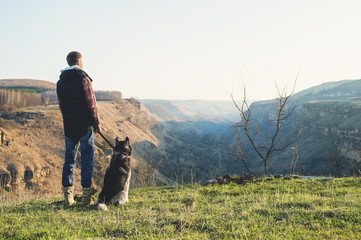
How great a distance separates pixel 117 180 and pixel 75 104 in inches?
75.2

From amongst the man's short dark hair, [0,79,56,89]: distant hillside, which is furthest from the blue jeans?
[0,79,56,89]: distant hillside

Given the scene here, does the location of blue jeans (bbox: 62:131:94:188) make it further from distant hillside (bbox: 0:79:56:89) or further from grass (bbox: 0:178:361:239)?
distant hillside (bbox: 0:79:56:89)

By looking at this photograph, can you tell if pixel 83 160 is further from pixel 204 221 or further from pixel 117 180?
pixel 204 221

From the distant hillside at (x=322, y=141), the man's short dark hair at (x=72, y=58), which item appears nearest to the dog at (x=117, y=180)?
the man's short dark hair at (x=72, y=58)

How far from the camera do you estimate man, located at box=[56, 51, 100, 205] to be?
5.37 metres

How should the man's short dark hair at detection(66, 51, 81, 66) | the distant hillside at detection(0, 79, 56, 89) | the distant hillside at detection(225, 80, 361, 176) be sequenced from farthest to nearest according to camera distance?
the distant hillside at detection(0, 79, 56, 89), the distant hillside at detection(225, 80, 361, 176), the man's short dark hair at detection(66, 51, 81, 66)

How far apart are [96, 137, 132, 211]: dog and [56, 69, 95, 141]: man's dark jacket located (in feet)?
2.87

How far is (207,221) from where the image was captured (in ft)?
12.0

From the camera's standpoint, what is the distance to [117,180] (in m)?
5.23

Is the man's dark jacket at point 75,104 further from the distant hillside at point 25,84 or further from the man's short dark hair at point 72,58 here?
the distant hillside at point 25,84

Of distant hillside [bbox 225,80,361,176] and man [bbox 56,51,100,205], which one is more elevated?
man [bbox 56,51,100,205]

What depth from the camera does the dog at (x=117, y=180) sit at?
514 centimetres

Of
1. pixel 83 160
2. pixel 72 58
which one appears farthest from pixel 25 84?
pixel 83 160

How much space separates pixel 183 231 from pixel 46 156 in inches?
1379
